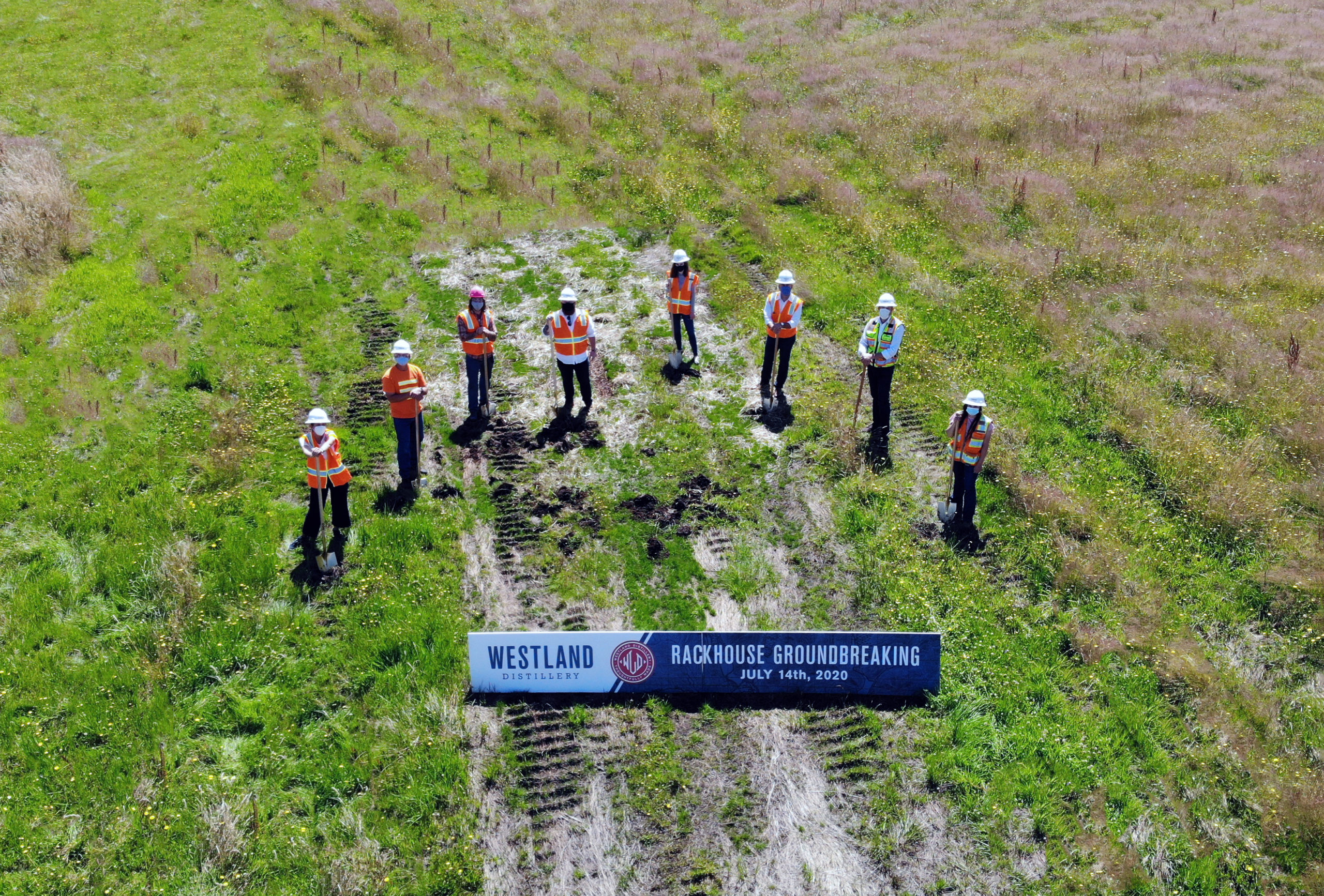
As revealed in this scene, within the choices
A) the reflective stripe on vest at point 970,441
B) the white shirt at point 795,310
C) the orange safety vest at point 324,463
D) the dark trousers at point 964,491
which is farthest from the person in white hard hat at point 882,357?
the orange safety vest at point 324,463

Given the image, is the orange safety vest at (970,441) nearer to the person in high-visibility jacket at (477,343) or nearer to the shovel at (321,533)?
the person in high-visibility jacket at (477,343)

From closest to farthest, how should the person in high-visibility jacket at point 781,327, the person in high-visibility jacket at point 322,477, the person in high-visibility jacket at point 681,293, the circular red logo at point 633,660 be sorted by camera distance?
1. the circular red logo at point 633,660
2. the person in high-visibility jacket at point 322,477
3. the person in high-visibility jacket at point 781,327
4. the person in high-visibility jacket at point 681,293

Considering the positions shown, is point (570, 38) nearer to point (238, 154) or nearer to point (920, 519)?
point (238, 154)

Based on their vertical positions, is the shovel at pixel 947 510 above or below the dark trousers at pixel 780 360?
below

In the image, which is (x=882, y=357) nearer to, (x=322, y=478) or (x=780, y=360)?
(x=780, y=360)

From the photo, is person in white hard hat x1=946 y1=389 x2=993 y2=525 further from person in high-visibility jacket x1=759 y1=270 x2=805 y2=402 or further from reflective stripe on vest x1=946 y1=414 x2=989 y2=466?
person in high-visibility jacket x1=759 y1=270 x2=805 y2=402

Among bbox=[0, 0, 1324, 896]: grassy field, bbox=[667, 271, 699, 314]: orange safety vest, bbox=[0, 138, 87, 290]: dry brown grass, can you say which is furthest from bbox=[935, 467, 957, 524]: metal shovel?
bbox=[0, 138, 87, 290]: dry brown grass

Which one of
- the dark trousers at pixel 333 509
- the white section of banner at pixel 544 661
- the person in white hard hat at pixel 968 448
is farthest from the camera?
the person in white hard hat at pixel 968 448
